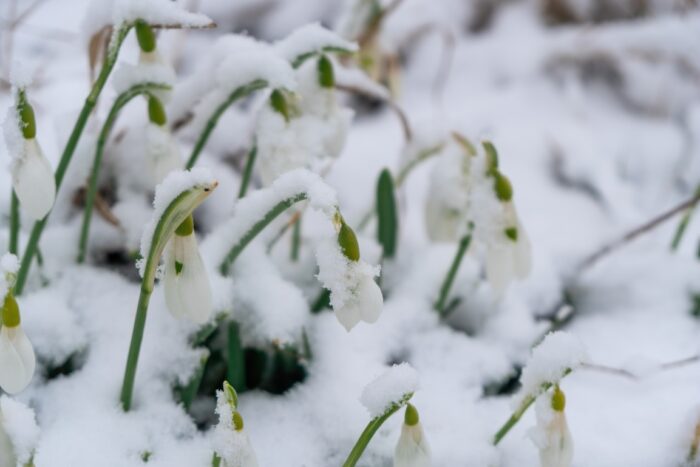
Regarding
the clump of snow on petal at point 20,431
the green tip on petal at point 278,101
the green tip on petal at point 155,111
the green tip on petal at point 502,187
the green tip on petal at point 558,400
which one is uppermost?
the green tip on petal at point 278,101

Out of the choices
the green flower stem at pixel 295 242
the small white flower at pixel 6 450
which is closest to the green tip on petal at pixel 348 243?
the small white flower at pixel 6 450

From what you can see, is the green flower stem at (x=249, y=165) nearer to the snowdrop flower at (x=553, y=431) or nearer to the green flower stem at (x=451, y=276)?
the green flower stem at (x=451, y=276)

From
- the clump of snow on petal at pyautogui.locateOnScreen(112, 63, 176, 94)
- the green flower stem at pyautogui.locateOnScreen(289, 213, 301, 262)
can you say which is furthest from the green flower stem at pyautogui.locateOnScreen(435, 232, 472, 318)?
the clump of snow on petal at pyautogui.locateOnScreen(112, 63, 176, 94)

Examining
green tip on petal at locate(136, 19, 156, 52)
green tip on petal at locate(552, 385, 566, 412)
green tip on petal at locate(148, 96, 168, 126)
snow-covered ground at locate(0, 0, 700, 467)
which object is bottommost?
snow-covered ground at locate(0, 0, 700, 467)

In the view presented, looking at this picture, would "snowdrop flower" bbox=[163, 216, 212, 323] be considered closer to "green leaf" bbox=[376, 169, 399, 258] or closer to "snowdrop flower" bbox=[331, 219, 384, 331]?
"snowdrop flower" bbox=[331, 219, 384, 331]

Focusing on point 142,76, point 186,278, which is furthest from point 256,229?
point 142,76

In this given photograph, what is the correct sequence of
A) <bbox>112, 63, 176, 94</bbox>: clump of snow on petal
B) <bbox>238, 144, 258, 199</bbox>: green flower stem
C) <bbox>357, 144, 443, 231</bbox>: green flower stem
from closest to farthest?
<bbox>112, 63, 176, 94</bbox>: clump of snow on petal
<bbox>238, 144, 258, 199</bbox>: green flower stem
<bbox>357, 144, 443, 231</bbox>: green flower stem

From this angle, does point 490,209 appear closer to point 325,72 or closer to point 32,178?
point 325,72
